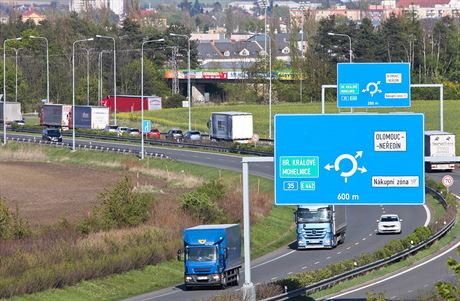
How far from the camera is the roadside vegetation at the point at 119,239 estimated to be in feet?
168

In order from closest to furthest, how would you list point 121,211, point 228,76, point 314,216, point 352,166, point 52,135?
point 352,166 < point 314,216 < point 121,211 < point 52,135 < point 228,76

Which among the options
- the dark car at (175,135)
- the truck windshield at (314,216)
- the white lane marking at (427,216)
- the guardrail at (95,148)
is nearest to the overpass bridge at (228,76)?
the dark car at (175,135)

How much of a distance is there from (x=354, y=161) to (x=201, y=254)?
1393 cm

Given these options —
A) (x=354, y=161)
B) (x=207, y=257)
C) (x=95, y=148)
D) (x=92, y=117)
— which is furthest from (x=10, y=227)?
(x=92, y=117)

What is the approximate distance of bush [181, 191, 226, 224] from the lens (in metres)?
70.0

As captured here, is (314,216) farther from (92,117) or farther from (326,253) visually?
(92,117)

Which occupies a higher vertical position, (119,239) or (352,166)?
(352,166)

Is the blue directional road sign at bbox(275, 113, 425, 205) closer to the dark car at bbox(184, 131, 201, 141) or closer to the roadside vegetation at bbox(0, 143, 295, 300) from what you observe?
the roadside vegetation at bbox(0, 143, 295, 300)

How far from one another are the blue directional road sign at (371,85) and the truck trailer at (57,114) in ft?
217

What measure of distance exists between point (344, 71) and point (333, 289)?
29000mm

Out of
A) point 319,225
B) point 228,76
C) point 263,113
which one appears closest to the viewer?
point 319,225

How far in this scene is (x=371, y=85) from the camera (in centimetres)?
7606

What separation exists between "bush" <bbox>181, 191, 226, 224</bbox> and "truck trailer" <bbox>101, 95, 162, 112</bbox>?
303 ft

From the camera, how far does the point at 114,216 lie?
218 feet
